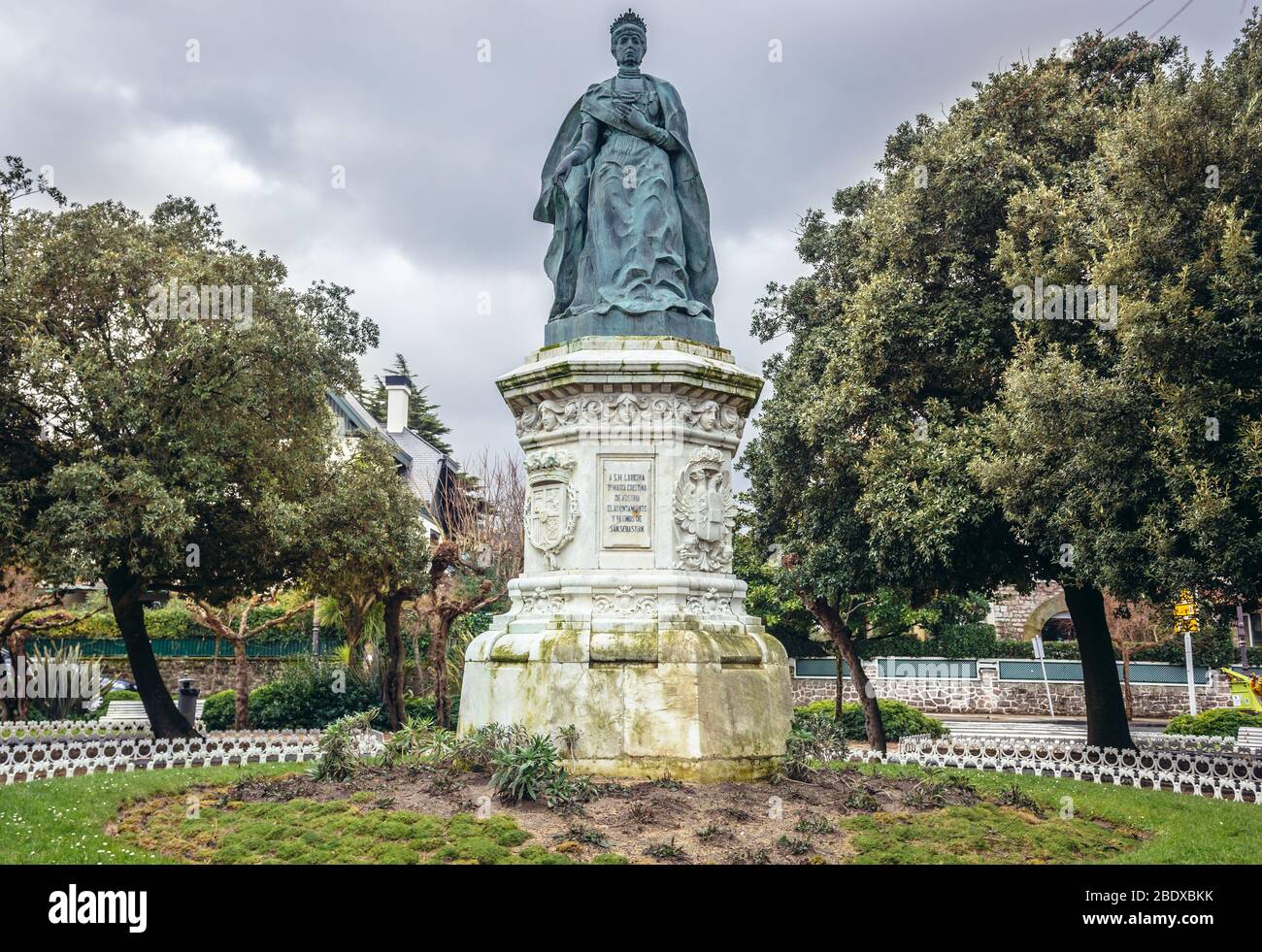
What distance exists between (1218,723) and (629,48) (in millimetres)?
20153

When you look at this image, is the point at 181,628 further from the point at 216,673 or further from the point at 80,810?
the point at 80,810

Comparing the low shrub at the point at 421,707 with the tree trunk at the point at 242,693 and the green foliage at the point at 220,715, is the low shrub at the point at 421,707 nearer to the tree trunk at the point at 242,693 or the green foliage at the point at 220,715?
the green foliage at the point at 220,715

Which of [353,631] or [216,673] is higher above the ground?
[353,631]

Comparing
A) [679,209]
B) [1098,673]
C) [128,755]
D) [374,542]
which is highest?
[679,209]

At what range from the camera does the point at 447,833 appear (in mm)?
7789

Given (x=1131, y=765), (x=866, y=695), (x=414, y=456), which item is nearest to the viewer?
(x=1131, y=765)

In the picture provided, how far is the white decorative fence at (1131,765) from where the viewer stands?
13438 millimetres

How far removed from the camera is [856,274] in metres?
21.3

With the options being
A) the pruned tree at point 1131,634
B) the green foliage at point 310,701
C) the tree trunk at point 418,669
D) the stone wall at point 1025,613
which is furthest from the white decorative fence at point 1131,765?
the stone wall at point 1025,613

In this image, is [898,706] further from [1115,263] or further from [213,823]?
[213,823]

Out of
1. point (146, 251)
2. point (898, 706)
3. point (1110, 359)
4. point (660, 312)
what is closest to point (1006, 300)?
point (1110, 359)

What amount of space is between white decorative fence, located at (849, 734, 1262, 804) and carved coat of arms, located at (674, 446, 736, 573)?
5.23 meters

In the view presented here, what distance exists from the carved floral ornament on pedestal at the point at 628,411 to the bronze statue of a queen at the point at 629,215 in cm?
84

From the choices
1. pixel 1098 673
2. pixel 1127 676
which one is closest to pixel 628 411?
pixel 1098 673
